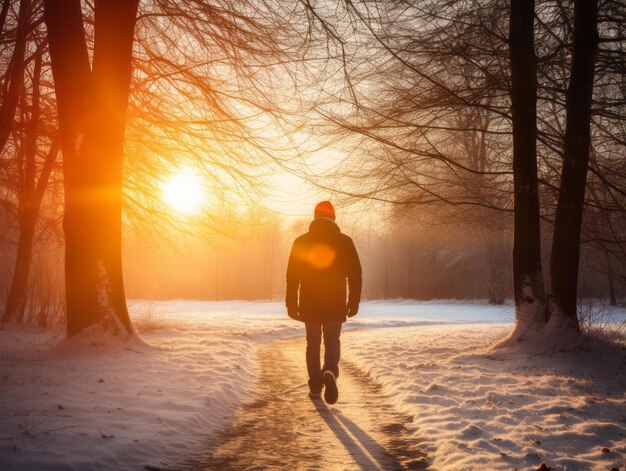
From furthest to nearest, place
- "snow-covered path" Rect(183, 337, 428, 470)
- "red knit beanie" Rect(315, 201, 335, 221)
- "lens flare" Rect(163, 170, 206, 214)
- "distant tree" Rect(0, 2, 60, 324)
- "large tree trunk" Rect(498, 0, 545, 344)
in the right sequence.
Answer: "distant tree" Rect(0, 2, 60, 324) → "lens flare" Rect(163, 170, 206, 214) → "large tree trunk" Rect(498, 0, 545, 344) → "red knit beanie" Rect(315, 201, 335, 221) → "snow-covered path" Rect(183, 337, 428, 470)

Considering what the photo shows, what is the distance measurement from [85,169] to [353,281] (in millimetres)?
4730

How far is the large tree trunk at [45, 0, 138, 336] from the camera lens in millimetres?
7285

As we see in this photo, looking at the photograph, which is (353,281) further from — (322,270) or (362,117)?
(362,117)

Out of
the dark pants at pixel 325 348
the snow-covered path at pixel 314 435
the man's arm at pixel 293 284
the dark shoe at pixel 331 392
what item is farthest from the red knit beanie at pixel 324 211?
the snow-covered path at pixel 314 435

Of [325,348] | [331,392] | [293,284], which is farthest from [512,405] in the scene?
[293,284]

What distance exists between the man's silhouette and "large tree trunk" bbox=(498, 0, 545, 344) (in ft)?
13.2

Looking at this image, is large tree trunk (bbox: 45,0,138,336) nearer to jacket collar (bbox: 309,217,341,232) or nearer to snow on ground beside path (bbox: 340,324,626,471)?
jacket collar (bbox: 309,217,341,232)

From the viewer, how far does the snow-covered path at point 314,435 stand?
360 cm

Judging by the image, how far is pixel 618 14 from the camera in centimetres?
760

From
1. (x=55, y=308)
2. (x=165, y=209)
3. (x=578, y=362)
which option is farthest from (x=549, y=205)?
(x=55, y=308)

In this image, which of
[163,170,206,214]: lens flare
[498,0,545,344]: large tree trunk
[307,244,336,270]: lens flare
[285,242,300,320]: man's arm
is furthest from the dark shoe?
[163,170,206,214]: lens flare

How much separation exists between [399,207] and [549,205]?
10.9 feet

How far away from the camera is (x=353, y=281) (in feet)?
18.4

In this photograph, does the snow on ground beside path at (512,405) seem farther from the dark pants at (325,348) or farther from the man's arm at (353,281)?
the man's arm at (353,281)
